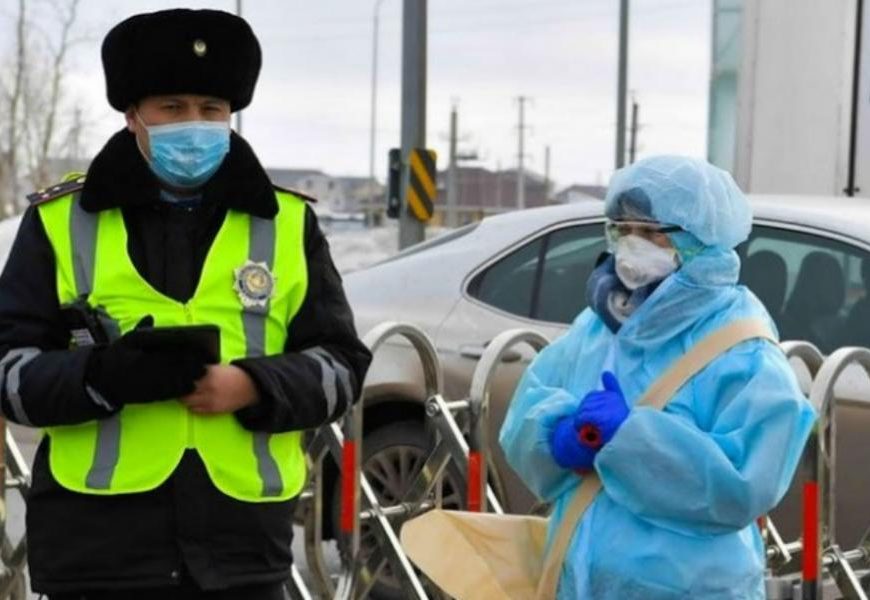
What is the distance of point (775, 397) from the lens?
310 cm

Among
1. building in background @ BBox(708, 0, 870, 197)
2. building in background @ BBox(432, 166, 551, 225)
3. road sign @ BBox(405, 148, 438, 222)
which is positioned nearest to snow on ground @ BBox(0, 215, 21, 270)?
building in background @ BBox(708, 0, 870, 197)

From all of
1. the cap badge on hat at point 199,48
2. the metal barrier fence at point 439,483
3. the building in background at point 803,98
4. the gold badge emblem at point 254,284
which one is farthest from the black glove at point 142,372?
the building in background at point 803,98

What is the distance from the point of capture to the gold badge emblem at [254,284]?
10.2 feet

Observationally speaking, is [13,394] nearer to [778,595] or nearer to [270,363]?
[270,363]

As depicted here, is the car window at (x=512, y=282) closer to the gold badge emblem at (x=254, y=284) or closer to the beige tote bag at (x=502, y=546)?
the beige tote bag at (x=502, y=546)

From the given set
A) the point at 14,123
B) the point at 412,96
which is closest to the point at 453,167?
the point at 14,123

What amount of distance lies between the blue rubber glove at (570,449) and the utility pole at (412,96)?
1227cm

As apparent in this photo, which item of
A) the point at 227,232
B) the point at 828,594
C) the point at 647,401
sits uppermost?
the point at 227,232

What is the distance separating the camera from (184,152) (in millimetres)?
3158

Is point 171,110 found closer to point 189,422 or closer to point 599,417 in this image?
point 189,422

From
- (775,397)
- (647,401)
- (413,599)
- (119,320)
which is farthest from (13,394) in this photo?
(413,599)

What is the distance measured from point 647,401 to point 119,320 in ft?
3.10

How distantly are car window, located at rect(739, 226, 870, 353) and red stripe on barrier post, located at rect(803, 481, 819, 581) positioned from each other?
79 centimetres

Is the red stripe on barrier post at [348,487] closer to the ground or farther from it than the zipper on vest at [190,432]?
closer to the ground
